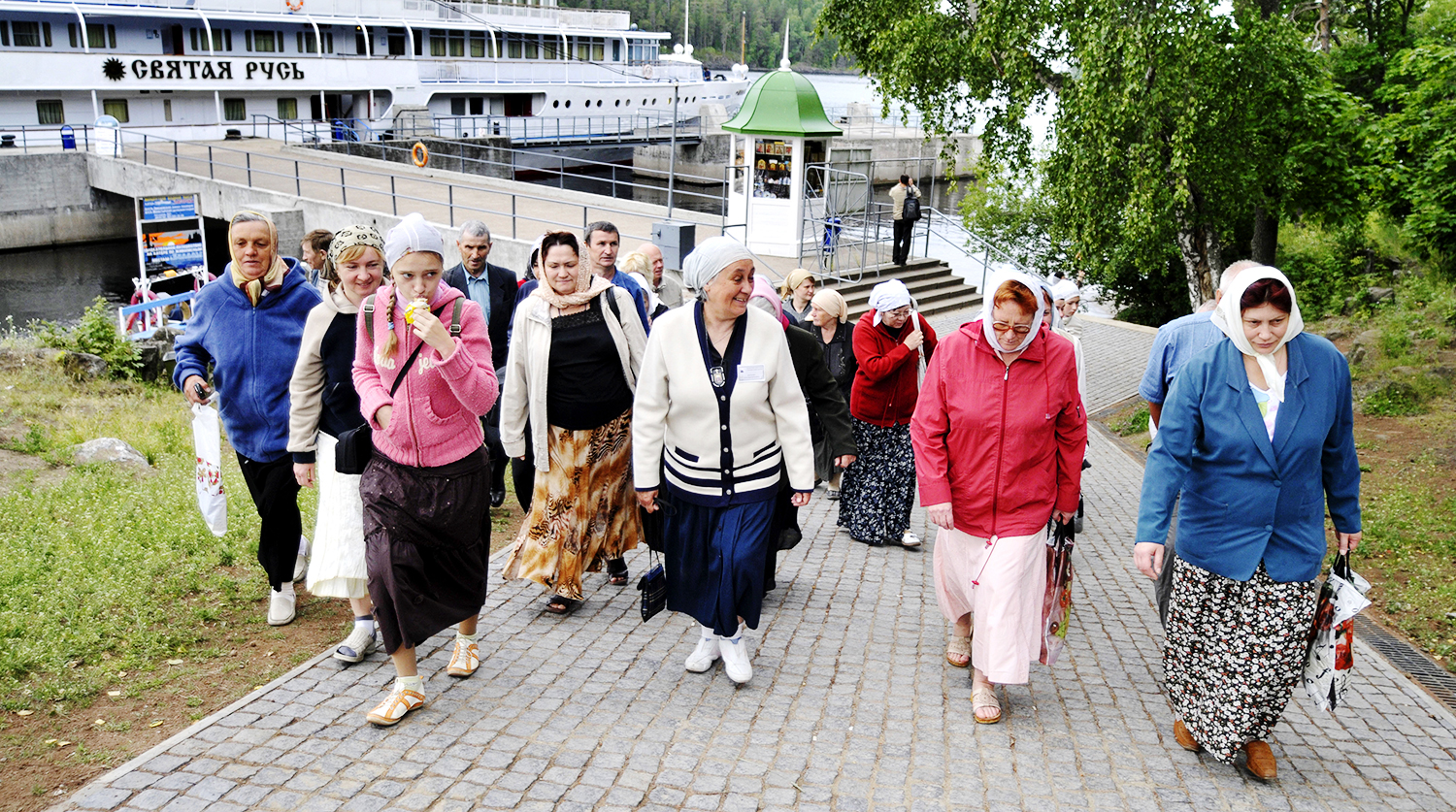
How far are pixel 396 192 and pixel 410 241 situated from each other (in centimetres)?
2442

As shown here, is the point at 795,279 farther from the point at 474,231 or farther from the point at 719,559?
the point at 719,559

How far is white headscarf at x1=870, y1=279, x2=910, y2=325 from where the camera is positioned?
6.57 m

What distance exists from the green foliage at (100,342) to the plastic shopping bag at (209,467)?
1087cm

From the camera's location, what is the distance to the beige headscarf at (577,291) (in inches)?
202

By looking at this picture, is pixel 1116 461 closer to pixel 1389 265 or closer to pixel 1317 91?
pixel 1317 91

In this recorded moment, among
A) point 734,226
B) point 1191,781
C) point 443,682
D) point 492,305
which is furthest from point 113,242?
point 1191,781

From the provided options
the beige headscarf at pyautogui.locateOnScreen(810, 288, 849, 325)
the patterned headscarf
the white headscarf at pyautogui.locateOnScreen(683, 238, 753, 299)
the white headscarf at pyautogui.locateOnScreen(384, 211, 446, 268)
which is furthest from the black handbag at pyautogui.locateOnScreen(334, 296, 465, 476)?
the beige headscarf at pyautogui.locateOnScreen(810, 288, 849, 325)

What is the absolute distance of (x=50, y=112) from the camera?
36.3 meters

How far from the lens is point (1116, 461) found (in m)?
12.0

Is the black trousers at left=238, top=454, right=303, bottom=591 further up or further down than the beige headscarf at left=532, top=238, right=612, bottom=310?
further down

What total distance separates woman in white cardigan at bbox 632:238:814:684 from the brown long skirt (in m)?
0.78

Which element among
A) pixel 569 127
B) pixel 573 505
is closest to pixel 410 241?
pixel 573 505

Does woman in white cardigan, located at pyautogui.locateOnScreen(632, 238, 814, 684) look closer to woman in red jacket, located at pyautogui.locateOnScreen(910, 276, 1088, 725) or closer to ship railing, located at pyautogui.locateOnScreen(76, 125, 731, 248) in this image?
woman in red jacket, located at pyautogui.locateOnScreen(910, 276, 1088, 725)

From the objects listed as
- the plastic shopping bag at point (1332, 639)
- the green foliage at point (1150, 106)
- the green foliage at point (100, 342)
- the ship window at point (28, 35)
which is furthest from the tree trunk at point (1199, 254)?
the ship window at point (28, 35)
